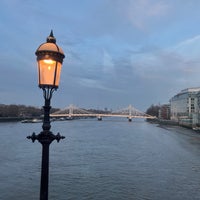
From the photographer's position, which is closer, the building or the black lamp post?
the black lamp post

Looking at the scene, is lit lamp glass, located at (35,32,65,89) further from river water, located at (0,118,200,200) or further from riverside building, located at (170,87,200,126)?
riverside building, located at (170,87,200,126)

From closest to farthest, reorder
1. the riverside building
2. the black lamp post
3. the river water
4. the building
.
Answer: the black lamp post → the river water → the riverside building → the building

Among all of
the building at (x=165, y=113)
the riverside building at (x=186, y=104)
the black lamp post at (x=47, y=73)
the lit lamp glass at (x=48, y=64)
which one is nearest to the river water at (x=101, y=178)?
the black lamp post at (x=47, y=73)

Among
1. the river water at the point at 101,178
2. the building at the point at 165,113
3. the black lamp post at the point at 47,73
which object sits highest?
the building at the point at 165,113

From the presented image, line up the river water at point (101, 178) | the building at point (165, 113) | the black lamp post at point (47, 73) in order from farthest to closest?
the building at point (165, 113) < the river water at point (101, 178) < the black lamp post at point (47, 73)

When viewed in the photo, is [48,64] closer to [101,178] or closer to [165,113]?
[101,178]

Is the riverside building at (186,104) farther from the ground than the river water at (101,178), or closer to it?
farther from the ground

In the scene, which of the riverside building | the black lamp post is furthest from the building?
the black lamp post

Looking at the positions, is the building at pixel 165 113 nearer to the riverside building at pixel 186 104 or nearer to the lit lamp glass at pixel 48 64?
the riverside building at pixel 186 104

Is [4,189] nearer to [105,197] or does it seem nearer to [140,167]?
[105,197]

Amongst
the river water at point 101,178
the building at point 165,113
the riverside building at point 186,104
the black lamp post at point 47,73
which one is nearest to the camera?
the black lamp post at point 47,73

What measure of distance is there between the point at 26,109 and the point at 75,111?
18.8 meters

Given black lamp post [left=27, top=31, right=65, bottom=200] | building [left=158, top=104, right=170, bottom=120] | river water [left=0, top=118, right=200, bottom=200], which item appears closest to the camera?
black lamp post [left=27, top=31, right=65, bottom=200]

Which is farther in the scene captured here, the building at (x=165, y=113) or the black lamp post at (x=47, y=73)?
the building at (x=165, y=113)
